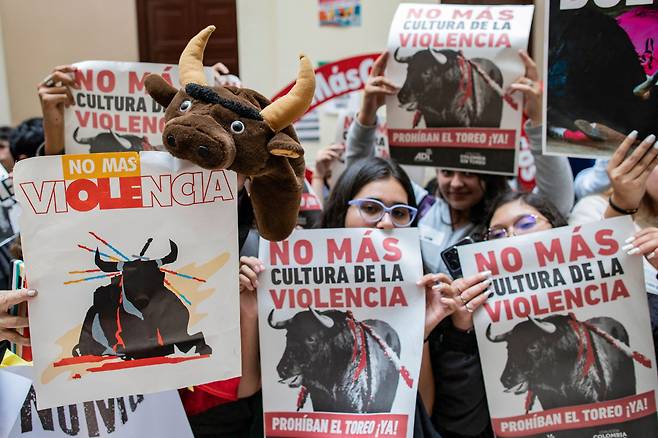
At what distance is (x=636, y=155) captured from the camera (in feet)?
5.28

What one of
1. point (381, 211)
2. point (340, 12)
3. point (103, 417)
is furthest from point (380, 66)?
point (340, 12)

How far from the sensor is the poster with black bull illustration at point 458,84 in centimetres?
195

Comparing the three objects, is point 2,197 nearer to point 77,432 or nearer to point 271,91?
point 77,432

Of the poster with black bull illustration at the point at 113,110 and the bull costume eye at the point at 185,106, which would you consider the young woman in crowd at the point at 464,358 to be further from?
the poster with black bull illustration at the point at 113,110

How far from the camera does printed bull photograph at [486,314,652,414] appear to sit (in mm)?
1513

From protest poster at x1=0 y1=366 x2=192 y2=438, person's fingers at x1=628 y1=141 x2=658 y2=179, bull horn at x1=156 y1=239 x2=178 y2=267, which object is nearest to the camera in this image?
bull horn at x1=156 y1=239 x2=178 y2=267

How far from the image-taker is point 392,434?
1.46 metres

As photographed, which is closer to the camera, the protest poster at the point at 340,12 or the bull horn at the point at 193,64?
the bull horn at the point at 193,64

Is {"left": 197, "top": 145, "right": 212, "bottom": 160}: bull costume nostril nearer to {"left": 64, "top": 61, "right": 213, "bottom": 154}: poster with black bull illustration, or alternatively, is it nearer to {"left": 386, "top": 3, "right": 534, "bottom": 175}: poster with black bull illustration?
{"left": 64, "top": 61, "right": 213, "bottom": 154}: poster with black bull illustration

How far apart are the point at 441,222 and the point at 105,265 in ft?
4.13

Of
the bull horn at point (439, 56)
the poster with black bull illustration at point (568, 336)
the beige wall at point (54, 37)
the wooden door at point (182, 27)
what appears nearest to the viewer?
the poster with black bull illustration at point (568, 336)

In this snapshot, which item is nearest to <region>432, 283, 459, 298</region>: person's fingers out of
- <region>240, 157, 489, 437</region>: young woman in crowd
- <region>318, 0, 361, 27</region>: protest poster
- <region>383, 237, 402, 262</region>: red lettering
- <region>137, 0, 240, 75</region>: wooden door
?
<region>240, 157, 489, 437</region>: young woman in crowd

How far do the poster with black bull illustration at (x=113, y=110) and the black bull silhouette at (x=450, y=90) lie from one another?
2.28 feet

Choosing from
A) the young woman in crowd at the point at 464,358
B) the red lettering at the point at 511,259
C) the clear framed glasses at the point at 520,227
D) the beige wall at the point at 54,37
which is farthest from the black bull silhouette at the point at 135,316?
the beige wall at the point at 54,37
